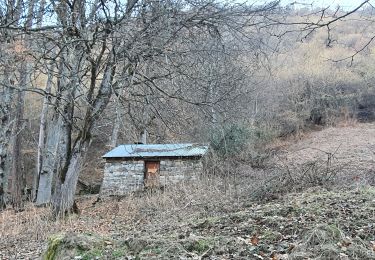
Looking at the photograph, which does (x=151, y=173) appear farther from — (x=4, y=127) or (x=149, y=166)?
(x=4, y=127)

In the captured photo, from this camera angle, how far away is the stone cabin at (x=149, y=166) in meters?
15.4

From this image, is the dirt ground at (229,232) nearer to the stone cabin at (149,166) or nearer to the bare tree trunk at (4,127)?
the bare tree trunk at (4,127)

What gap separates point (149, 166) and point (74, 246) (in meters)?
12.3

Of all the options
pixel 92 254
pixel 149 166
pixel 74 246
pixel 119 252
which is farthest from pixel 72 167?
pixel 149 166

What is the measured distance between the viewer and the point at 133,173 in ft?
54.0

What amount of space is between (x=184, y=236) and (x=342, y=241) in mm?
1647

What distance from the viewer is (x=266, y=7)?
256 inches

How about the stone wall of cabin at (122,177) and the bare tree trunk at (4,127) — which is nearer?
the bare tree trunk at (4,127)

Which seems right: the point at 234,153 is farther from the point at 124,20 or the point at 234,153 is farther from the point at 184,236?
the point at 184,236

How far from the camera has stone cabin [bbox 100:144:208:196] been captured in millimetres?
15422

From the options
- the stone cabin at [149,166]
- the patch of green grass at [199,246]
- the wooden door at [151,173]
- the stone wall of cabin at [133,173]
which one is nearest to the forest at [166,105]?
the patch of green grass at [199,246]

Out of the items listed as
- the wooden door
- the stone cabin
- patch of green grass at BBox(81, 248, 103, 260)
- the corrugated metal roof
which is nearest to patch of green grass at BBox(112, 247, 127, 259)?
patch of green grass at BBox(81, 248, 103, 260)

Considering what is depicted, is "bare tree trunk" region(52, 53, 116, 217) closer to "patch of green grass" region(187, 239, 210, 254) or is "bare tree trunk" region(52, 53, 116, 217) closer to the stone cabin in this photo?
the stone cabin

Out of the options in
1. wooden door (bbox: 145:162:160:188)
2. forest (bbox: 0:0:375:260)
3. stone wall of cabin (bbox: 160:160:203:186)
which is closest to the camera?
forest (bbox: 0:0:375:260)
